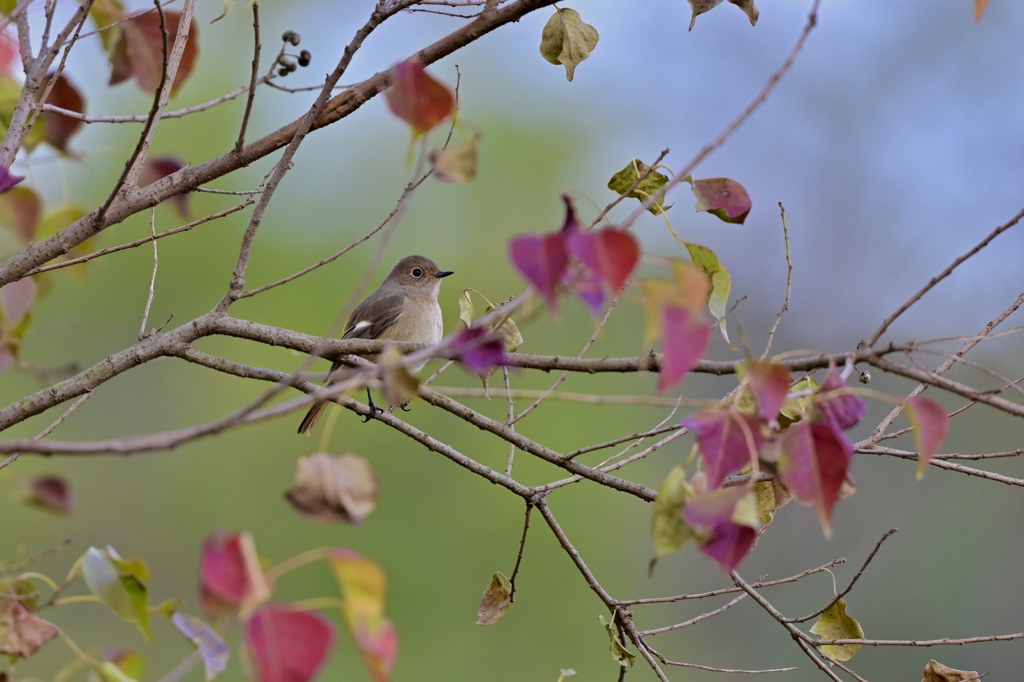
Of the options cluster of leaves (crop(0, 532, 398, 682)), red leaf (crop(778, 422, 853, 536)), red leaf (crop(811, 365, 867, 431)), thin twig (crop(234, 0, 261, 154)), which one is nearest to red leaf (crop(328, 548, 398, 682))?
cluster of leaves (crop(0, 532, 398, 682))

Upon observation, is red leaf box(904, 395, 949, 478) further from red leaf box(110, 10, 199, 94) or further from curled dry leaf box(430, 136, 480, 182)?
red leaf box(110, 10, 199, 94)

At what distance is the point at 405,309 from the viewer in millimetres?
5191

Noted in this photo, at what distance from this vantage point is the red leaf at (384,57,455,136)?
Result: 1.18 metres

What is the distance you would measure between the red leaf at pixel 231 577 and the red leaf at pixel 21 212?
1.24 m

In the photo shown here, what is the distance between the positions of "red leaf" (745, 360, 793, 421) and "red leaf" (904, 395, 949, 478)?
148mm

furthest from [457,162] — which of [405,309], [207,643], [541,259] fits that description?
[405,309]

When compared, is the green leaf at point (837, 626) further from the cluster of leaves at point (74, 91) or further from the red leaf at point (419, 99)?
the cluster of leaves at point (74, 91)

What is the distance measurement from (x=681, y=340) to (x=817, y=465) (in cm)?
25

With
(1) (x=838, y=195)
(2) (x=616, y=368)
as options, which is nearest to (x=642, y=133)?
(1) (x=838, y=195)

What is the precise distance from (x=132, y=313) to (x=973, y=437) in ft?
42.2

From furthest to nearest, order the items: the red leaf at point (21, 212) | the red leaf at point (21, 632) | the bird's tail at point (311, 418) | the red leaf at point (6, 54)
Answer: the bird's tail at point (311, 418) < the red leaf at point (21, 212) < the red leaf at point (6, 54) < the red leaf at point (21, 632)

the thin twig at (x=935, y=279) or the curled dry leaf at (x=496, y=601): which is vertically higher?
the thin twig at (x=935, y=279)

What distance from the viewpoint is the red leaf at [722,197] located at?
170 cm

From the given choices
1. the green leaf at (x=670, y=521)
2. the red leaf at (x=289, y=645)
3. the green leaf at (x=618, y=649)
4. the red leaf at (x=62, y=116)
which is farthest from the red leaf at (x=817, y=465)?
the red leaf at (x=62, y=116)
